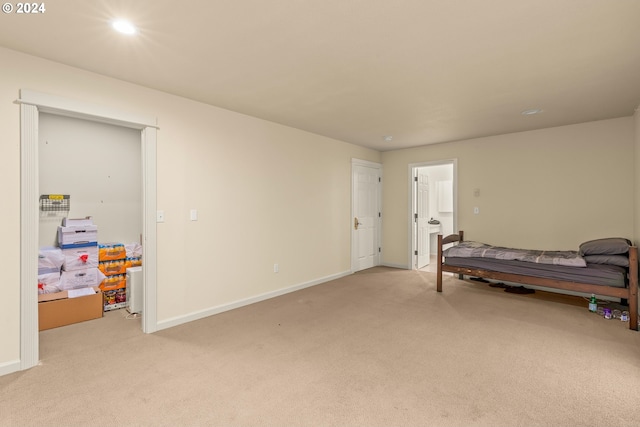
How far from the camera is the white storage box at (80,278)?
367 cm

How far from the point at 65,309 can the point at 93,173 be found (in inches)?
71.4

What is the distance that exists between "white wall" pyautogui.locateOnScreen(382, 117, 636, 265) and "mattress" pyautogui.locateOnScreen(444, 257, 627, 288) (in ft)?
3.29

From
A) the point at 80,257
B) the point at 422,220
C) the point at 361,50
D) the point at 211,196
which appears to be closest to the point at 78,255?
the point at 80,257

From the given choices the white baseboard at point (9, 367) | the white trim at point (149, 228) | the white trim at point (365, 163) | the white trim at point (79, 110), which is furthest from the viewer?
the white trim at point (365, 163)

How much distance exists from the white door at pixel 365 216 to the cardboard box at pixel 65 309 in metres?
3.90

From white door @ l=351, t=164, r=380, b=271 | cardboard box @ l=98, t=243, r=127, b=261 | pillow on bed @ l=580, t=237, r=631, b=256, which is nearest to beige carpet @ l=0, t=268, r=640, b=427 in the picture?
pillow on bed @ l=580, t=237, r=631, b=256

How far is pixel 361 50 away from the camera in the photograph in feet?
7.73

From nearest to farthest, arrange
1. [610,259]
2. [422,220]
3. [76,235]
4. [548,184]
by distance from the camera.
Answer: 1. [610,259]
2. [76,235]
3. [548,184]
4. [422,220]

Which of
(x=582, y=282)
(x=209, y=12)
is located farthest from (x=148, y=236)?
(x=582, y=282)

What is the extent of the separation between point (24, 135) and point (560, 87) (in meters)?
4.75

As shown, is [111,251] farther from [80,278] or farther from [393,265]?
[393,265]

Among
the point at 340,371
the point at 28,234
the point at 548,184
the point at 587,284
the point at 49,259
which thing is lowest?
the point at 340,371

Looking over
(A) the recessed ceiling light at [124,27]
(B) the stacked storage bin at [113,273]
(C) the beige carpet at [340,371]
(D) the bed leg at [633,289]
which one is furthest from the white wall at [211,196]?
(D) the bed leg at [633,289]

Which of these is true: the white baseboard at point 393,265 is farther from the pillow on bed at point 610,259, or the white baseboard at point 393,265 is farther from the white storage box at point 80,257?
the white storage box at point 80,257
